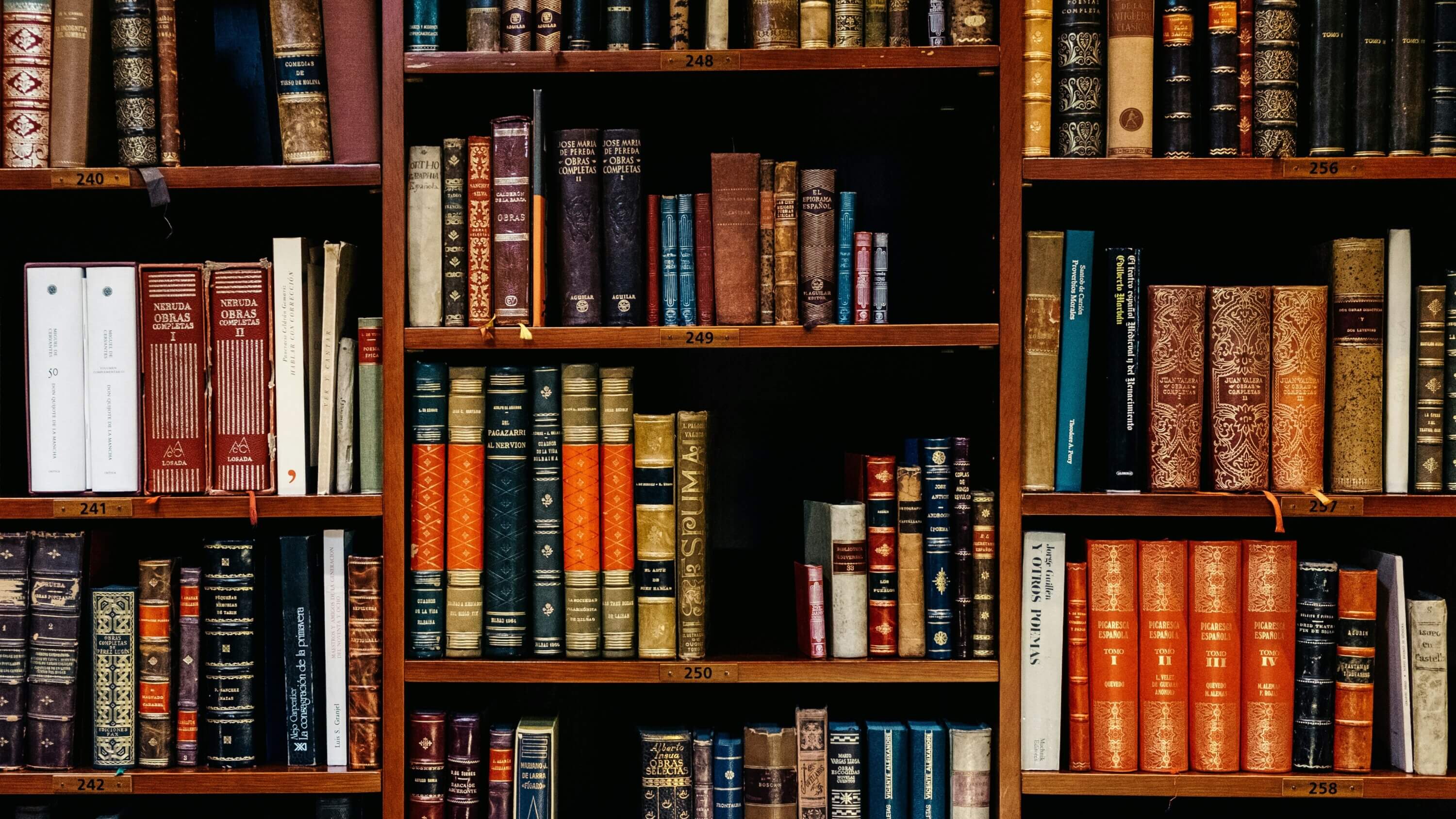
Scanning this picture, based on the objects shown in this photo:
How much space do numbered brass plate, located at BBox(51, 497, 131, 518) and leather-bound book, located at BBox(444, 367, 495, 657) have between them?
0.44 meters

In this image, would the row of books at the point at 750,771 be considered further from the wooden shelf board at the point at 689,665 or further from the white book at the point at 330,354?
the white book at the point at 330,354

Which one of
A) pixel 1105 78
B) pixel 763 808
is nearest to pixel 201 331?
pixel 763 808

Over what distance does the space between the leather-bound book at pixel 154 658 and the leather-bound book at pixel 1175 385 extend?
1.40 metres

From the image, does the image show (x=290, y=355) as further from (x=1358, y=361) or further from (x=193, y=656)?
(x=1358, y=361)

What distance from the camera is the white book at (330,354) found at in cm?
144

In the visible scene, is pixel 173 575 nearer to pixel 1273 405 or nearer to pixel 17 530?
pixel 17 530

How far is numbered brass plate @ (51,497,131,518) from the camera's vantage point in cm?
141

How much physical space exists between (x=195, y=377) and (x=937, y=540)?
1.07m

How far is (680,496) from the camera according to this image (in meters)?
1.43

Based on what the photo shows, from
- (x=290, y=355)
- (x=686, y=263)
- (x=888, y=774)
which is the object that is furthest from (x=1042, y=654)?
(x=290, y=355)

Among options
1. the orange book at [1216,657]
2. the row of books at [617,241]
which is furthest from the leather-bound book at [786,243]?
the orange book at [1216,657]

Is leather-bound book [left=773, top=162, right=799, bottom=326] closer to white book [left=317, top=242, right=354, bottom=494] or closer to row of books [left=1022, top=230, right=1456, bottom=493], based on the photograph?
row of books [left=1022, top=230, right=1456, bottom=493]

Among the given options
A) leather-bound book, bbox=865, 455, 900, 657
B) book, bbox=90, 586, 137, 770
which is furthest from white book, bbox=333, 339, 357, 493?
leather-bound book, bbox=865, 455, 900, 657

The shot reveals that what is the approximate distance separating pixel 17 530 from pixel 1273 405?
1.82 m
